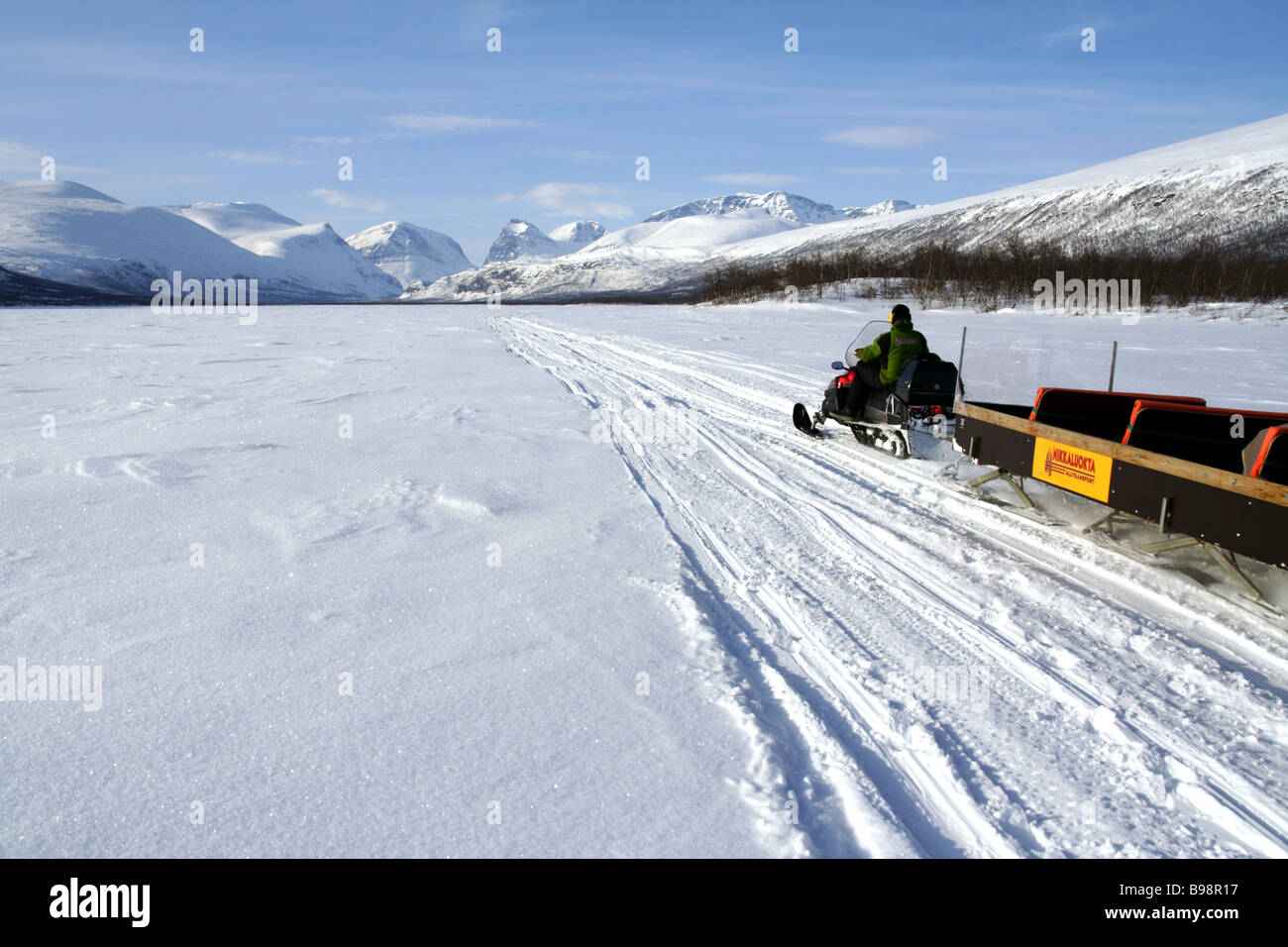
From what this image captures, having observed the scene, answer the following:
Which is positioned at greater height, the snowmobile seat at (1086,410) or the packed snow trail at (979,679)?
the snowmobile seat at (1086,410)

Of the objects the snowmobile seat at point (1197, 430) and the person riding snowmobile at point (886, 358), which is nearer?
the snowmobile seat at point (1197, 430)

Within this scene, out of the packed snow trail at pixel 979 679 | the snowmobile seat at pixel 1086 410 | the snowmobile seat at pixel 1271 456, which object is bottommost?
the packed snow trail at pixel 979 679

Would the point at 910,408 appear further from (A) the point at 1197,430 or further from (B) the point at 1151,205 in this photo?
(B) the point at 1151,205

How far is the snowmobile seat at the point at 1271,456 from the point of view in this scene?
3754 millimetres

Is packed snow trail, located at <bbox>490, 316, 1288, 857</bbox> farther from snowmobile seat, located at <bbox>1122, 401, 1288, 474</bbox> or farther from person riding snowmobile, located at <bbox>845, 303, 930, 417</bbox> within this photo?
person riding snowmobile, located at <bbox>845, 303, 930, 417</bbox>

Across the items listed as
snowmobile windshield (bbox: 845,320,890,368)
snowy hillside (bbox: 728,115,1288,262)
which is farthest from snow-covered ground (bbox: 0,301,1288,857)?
snowy hillside (bbox: 728,115,1288,262)

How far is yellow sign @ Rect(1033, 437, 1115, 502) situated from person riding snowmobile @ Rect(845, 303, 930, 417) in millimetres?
2829

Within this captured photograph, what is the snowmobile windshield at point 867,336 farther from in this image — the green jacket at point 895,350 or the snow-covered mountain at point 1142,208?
the snow-covered mountain at point 1142,208

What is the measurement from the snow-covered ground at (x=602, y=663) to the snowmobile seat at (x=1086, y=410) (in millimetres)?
614

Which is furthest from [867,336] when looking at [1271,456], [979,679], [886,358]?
[979,679]

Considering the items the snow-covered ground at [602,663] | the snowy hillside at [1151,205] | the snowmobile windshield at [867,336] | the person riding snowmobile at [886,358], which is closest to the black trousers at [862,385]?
the person riding snowmobile at [886,358]

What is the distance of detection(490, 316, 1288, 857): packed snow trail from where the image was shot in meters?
2.38
